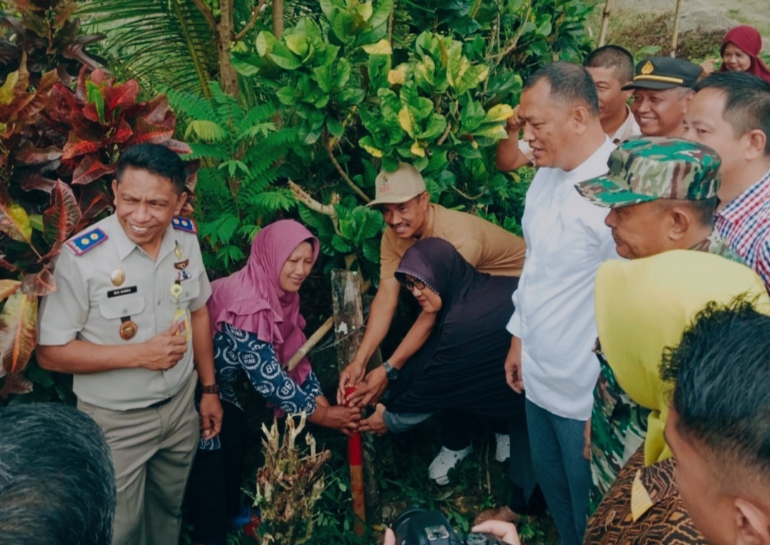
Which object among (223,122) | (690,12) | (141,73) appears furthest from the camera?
(690,12)

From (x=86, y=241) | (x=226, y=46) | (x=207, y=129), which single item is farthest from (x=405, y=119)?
(x=86, y=241)

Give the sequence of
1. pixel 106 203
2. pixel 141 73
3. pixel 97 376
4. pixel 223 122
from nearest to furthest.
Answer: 1. pixel 97 376
2. pixel 106 203
3. pixel 223 122
4. pixel 141 73

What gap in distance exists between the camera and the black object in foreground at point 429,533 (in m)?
1.53

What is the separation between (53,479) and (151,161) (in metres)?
1.49

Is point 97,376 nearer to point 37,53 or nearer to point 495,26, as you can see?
point 37,53

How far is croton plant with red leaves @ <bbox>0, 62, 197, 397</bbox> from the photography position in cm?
256

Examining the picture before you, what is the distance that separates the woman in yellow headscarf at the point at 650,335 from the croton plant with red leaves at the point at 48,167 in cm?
195

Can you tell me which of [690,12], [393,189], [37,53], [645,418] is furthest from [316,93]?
[690,12]

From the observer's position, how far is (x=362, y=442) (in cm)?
372

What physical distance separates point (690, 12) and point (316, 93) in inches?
409

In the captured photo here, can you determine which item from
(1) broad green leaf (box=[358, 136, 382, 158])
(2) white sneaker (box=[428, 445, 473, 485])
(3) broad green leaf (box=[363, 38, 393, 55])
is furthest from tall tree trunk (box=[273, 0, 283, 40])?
(2) white sneaker (box=[428, 445, 473, 485])

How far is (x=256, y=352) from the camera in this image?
3.12 meters

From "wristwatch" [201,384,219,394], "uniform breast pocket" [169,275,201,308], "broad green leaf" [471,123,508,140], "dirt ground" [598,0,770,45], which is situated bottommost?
"wristwatch" [201,384,219,394]

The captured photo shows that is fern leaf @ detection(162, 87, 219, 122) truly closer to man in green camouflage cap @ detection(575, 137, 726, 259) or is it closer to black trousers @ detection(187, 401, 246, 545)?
black trousers @ detection(187, 401, 246, 545)
